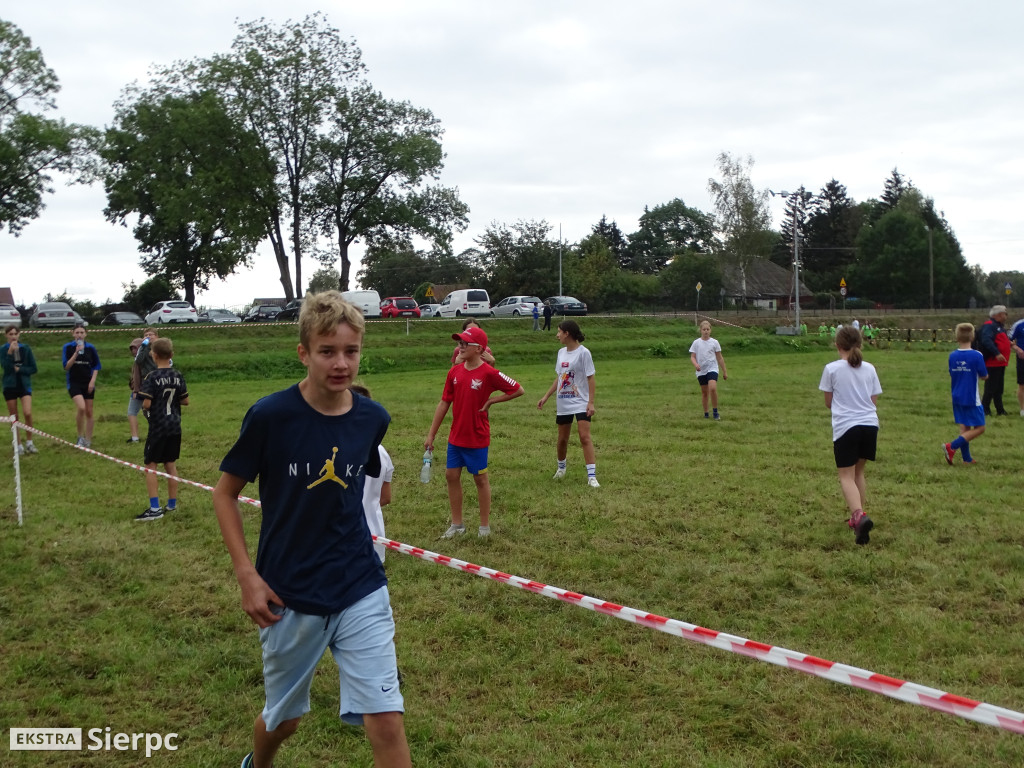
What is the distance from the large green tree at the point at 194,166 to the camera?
51.1 m

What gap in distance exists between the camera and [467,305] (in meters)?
53.5

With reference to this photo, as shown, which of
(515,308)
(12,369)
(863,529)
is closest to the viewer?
(863,529)

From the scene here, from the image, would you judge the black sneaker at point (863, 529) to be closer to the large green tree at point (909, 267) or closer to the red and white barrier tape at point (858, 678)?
the red and white barrier tape at point (858, 678)

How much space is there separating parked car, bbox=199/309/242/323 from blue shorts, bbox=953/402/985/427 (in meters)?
44.3

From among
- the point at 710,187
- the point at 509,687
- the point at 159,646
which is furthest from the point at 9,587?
the point at 710,187

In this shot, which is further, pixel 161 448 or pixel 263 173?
pixel 263 173

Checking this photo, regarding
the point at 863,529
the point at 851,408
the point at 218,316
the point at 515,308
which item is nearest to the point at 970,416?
the point at 851,408

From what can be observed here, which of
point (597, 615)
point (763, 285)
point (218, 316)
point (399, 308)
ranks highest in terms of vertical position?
point (763, 285)

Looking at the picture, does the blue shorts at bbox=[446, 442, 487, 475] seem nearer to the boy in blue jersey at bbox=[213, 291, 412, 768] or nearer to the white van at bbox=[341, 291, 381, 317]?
the boy in blue jersey at bbox=[213, 291, 412, 768]

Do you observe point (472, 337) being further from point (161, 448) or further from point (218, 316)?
point (218, 316)

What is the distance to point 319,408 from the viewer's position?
3199 millimetres

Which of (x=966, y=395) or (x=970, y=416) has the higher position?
(x=966, y=395)

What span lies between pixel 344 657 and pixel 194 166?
181 ft

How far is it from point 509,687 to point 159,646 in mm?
2283
